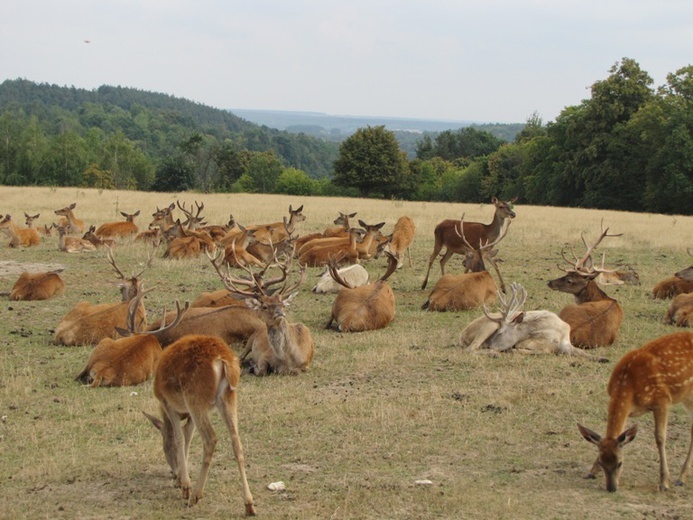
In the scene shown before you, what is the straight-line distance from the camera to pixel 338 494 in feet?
18.2

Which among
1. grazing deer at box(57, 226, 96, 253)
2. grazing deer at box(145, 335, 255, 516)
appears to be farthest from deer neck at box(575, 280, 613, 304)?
grazing deer at box(57, 226, 96, 253)

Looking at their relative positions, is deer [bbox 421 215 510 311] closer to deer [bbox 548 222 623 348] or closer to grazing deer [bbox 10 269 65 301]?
deer [bbox 548 222 623 348]

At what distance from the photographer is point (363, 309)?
10727 millimetres

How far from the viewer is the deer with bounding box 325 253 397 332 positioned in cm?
1066

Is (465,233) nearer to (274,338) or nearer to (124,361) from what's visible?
(274,338)

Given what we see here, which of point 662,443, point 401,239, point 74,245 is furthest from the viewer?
point 74,245

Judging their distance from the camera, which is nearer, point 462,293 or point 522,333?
point 522,333

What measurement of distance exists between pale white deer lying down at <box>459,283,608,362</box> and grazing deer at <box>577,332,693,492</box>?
3296 mm

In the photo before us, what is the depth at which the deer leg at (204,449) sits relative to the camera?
5.34m

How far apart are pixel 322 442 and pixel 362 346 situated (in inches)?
131

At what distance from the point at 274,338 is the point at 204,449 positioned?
3.26 metres

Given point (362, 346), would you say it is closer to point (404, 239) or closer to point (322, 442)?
point (322, 442)

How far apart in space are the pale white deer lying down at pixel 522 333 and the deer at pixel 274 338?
6.23 feet

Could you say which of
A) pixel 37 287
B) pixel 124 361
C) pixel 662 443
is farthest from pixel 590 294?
pixel 37 287
